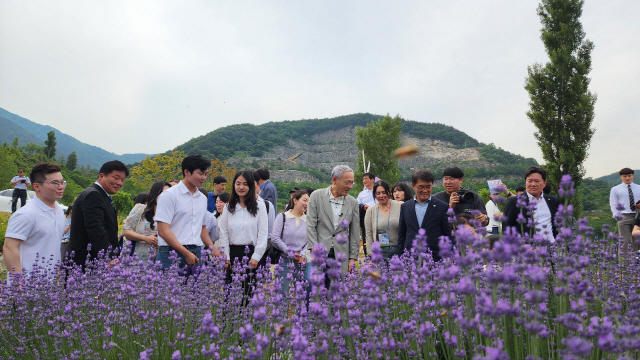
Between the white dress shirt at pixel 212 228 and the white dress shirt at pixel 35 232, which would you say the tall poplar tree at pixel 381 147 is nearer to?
the white dress shirt at pixel 212 228

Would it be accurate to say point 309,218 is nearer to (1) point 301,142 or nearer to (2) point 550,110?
(2) point 550,110

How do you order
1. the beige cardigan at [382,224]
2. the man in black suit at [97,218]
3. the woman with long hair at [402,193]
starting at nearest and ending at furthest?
1. the man in black suit at [97,218]
2. the beige cardigan at [382,224]
3. the woman with long hair at [402,193]

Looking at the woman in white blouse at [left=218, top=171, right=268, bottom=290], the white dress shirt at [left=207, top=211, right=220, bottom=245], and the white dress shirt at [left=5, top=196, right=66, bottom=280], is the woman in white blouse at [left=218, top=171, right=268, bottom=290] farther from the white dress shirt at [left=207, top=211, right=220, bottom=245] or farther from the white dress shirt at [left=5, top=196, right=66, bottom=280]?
the white dress shirt at [left=5, top=196, right=66, bottom=280]

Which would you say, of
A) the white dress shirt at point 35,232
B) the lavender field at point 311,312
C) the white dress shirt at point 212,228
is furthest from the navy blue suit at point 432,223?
the white dress shirt at point 35,232

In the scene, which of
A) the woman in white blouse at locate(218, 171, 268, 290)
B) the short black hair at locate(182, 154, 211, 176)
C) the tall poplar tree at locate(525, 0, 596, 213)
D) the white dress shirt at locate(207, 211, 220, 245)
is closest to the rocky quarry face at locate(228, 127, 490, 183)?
the tall poplar tree at locate(525, 0, 596, 213)

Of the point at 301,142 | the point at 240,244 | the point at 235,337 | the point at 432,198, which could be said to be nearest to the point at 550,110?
the point at 432,198

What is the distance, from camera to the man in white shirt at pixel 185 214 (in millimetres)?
3793

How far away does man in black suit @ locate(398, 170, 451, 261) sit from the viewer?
431cm

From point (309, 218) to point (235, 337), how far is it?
72.1 inches

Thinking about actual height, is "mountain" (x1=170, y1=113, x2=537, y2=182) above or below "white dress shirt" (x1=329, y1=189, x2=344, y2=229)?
above

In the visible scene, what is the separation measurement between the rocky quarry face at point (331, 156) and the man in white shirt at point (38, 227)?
75077 mm

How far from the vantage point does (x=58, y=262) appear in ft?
11.4

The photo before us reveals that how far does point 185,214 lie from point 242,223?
2.29ft

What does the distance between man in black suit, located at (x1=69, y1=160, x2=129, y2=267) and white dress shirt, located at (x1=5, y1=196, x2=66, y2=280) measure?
21 centimetres
